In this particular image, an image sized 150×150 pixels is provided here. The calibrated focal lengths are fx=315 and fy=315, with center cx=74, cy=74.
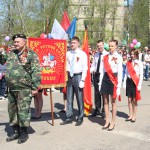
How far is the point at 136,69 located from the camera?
712 cm

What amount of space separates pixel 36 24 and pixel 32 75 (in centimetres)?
2734

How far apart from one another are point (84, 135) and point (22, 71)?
1.73 metres

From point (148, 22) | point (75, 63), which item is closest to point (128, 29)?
point (148, 22)

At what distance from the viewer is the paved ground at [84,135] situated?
17.6ft

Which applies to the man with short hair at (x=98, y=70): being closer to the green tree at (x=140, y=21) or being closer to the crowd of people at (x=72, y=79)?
the crowd of people at (x=72, y=79)

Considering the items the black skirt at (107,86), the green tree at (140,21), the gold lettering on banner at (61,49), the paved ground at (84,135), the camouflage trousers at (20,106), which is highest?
the green tree at (140,21)

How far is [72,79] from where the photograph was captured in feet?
22.6

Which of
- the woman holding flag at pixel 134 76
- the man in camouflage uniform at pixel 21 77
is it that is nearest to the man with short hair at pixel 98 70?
the woman holding flag at pixel 134 76

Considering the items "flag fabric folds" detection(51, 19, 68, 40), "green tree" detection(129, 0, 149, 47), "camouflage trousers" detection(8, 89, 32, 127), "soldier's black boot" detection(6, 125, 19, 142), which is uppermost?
"green tree" detection(129, 0, 149, 47)

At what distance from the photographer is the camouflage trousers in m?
5.51

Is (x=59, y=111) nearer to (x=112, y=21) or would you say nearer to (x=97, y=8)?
(x=97, y=8)

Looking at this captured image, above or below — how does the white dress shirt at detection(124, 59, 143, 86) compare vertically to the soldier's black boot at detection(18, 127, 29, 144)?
above

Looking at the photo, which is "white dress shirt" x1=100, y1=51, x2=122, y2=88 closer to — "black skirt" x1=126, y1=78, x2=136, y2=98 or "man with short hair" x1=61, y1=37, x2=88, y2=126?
"man with short hair" x1=61, y1=37, x2=88, y2=126

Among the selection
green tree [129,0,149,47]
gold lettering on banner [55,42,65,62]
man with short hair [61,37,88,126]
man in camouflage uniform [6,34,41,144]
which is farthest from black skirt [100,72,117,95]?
green tree [129,0,149,47]
